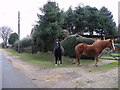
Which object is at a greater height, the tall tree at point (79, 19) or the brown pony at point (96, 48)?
the tall tree at point (79, 19)

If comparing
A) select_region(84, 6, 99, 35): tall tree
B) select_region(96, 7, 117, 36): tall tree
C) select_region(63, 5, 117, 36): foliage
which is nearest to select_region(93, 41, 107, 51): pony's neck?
select_region(63, 5, 117, 36): foliage

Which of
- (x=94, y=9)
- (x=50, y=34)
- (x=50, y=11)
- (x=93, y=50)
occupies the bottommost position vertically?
(x=93, y=50)

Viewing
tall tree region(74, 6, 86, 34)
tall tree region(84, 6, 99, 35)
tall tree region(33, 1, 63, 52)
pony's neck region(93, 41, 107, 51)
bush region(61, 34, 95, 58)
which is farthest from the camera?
tall tree region(84, 6, 99, 35)

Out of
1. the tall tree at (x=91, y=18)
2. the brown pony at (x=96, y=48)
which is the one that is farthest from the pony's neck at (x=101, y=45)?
the tall tree at (x=91, y=18)

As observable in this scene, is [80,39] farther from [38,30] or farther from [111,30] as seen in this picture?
[111,30]

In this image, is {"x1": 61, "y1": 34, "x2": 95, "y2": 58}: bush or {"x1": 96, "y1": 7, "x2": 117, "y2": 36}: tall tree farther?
{"x1": 96, "y1": 7, "x2": 117, "y2": 36}: tall tree

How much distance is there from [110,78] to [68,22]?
35.3m

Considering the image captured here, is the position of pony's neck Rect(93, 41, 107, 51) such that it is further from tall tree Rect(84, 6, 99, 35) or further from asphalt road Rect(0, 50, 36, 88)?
tall tree Rect(84, 6, 99, 35)

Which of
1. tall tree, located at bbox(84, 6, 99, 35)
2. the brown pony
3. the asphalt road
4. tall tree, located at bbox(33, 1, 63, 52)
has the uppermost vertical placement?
tall tree, located at bbox(84, 6, 99, 35)

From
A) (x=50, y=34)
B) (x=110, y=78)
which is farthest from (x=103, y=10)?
(x=110, y=78)

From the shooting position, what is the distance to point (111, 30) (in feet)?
166

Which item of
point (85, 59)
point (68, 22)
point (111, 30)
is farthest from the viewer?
point (111, 30)

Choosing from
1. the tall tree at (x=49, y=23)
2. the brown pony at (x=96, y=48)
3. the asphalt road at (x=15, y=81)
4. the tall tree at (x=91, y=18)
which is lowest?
the asphalt road at (x=15, y=81)

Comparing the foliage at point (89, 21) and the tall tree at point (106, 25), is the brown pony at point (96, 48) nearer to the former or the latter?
the foliage at point (89, 21)
